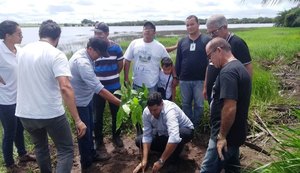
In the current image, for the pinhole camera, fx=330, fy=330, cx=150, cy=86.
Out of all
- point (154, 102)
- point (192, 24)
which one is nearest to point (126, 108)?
point (154, 102)

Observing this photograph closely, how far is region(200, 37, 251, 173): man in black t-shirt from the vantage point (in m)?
2.59

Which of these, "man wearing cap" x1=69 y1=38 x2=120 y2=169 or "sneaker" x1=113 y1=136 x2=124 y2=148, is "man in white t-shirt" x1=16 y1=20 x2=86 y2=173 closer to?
"man wearing cap" x1=69 y1=38 x2=120 y2=169

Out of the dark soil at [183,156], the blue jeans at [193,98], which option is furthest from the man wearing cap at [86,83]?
the blue jeans at [193,98]

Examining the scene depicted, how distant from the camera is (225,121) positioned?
264 cm

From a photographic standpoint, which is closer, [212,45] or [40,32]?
[212,45]

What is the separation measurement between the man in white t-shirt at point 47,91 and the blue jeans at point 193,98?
186 centimetres

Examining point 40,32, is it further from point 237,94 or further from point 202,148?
point 202,148

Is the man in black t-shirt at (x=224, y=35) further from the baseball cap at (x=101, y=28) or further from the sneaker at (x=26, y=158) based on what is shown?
the sneaker at (x=26, y=158)

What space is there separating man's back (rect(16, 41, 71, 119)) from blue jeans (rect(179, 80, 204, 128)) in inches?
77.4

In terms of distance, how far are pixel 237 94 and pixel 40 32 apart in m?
1.92

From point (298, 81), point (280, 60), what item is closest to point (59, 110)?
point (298, 81)

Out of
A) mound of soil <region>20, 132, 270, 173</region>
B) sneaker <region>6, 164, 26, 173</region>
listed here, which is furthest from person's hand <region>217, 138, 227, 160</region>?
sneaker <region>6, 164, 26, 173</region>

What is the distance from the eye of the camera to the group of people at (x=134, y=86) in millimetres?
2764

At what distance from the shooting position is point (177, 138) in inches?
140
